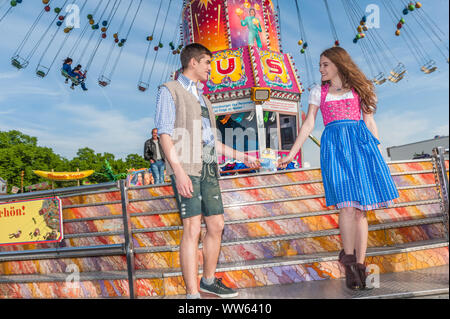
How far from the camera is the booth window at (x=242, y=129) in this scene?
12.5 m

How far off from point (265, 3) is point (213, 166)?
13.3 meters

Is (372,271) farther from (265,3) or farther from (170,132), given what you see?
(265,3)

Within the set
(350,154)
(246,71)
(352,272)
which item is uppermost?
(246,71)

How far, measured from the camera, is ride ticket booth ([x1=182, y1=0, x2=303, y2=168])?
476 inches

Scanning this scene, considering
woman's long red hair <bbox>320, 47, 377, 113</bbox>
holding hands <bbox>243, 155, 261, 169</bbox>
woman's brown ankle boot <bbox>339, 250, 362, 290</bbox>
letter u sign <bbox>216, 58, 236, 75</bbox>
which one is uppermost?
letter u sign <bbox>216, 58, 236, 75</bbox>

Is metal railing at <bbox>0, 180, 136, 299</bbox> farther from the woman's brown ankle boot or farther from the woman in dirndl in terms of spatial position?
the woman's brown ankle boot

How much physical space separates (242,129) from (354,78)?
10.5 meters

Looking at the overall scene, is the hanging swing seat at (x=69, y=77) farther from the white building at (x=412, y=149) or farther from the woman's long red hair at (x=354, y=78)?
the white building at (x=412, y=149)

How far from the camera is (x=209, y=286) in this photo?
2.39 meters

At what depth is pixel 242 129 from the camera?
512 inches

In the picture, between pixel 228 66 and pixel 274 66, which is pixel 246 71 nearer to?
pixel 228 66

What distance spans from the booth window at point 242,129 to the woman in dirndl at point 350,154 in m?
9.70

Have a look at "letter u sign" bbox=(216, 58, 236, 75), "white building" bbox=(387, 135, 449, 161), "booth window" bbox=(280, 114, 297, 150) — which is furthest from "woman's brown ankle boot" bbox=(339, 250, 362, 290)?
"white building" bbox=(387, 135, 449, 161)

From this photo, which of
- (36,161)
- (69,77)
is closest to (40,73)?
(69,77)
